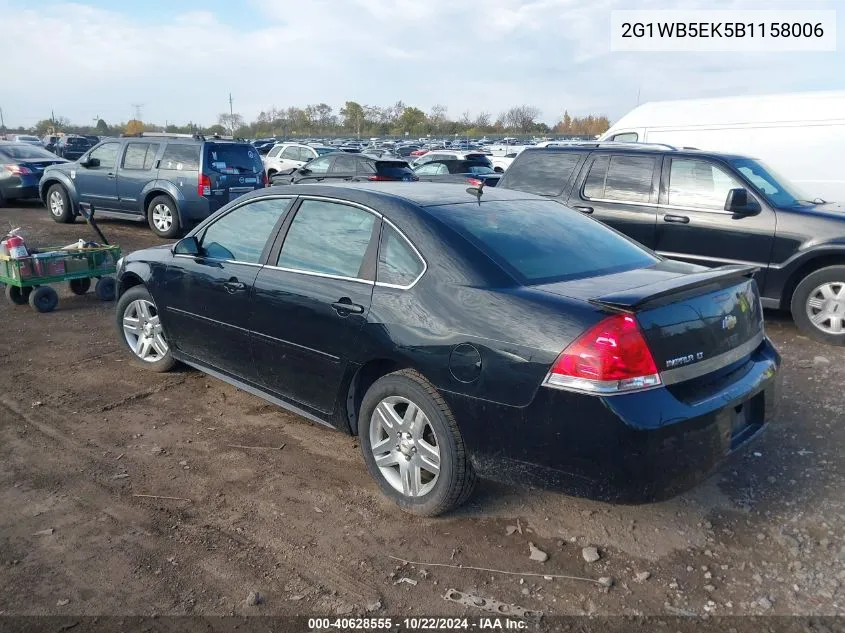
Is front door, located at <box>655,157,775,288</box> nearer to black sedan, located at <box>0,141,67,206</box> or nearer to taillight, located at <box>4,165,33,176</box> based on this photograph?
black sedan, located at <box>0,141,67,206</box>

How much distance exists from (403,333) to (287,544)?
1.14 meters

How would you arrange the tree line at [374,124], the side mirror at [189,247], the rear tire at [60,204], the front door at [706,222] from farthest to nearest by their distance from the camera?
the tree line at [374,124] → the rear tire at [60,204] → the front door at [706,222] → the side mirror at [189,247]

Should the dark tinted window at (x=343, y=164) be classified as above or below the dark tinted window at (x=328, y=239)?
above

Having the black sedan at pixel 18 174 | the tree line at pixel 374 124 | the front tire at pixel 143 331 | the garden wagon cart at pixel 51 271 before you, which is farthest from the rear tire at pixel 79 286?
the tree line at pixel 374 124

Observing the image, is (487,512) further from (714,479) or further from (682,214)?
(682,214)

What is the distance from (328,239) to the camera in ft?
13.1

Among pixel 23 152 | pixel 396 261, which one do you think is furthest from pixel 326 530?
pixel 23 152

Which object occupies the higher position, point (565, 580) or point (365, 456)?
point (365, 456)

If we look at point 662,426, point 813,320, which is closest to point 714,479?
point 662,426

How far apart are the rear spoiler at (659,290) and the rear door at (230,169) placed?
394 inches

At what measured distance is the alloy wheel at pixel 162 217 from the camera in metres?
12.1

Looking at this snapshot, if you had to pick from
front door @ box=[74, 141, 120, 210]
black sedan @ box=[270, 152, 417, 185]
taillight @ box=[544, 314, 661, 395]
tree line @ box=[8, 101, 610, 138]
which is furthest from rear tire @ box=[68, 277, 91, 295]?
tree line @ box=[8, 101, 610, 138]

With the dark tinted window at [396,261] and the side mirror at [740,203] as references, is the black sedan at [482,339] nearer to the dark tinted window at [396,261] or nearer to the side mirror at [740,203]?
the dark tinted window at [396,261]

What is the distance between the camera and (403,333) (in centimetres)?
334
